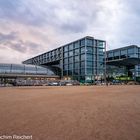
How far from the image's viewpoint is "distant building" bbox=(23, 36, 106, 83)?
11394 cm

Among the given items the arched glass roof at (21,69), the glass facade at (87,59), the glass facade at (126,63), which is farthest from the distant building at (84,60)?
the glass facade at (126,63)

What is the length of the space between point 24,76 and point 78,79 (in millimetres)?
32215

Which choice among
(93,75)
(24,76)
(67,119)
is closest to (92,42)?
(93,75)

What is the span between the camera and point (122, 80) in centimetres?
12631

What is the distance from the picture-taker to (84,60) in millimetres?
113750

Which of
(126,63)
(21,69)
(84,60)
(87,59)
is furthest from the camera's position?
(126,63)

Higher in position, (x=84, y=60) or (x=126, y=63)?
(x=84, y=60)

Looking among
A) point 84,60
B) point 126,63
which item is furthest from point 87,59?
point 126,63

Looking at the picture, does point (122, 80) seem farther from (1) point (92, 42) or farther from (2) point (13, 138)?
(2) point (13, 138)

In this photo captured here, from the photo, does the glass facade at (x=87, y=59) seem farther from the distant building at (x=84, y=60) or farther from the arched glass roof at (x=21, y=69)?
the arched glass roof at (x=21, y=69)

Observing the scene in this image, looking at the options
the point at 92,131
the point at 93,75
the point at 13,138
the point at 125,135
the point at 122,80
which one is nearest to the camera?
the point at 13,138

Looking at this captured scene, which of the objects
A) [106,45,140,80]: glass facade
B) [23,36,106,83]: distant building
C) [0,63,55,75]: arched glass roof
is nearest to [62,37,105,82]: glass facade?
[23,36,106,83]: distant building

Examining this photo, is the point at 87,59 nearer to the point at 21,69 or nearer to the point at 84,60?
the point at 84,60

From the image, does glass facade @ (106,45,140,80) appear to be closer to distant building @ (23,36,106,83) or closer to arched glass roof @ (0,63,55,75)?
distant building @ (23,36,106,83)
